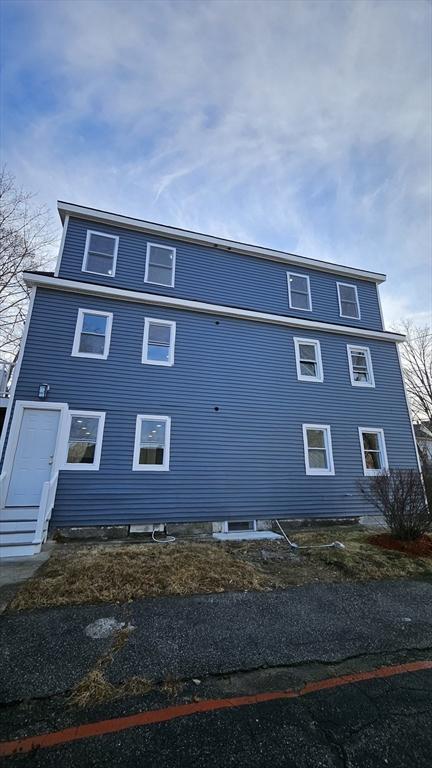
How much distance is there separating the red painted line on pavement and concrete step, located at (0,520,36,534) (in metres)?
5.01

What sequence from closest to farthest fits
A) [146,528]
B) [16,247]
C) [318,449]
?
1. [146,528]
2. [318,449]
3. [16,247]

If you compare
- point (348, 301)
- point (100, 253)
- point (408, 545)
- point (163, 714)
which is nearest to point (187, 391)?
point (100, 253)

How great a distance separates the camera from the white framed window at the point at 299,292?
11.4 m

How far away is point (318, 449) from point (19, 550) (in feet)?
27.1

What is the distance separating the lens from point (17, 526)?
6.13 metres

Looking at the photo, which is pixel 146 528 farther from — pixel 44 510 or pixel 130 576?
pixel 130 576

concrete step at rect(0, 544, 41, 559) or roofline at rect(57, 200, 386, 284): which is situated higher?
roofline at rect(57, 200, 386, 284)

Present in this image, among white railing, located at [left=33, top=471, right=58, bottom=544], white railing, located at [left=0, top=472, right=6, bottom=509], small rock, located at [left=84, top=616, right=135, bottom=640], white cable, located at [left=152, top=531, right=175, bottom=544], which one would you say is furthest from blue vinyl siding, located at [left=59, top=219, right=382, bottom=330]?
small rock, located at [left=84, top=616, right=135, bottom=640]

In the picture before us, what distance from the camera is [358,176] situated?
12.3 m

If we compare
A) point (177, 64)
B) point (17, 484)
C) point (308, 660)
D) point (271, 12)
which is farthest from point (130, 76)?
point (308, 660)

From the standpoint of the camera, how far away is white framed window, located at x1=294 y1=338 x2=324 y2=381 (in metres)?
10.4

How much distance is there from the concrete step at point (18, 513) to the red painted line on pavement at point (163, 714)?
5.34 meters

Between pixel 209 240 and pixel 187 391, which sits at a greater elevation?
pixel 209 240

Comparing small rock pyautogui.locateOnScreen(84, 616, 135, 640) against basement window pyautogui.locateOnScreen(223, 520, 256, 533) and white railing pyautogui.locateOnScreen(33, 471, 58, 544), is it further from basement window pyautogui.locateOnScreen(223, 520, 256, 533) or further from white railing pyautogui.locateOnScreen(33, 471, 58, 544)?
basement window pyautogui.locateOnScreen(223, 520, 256, 533)
